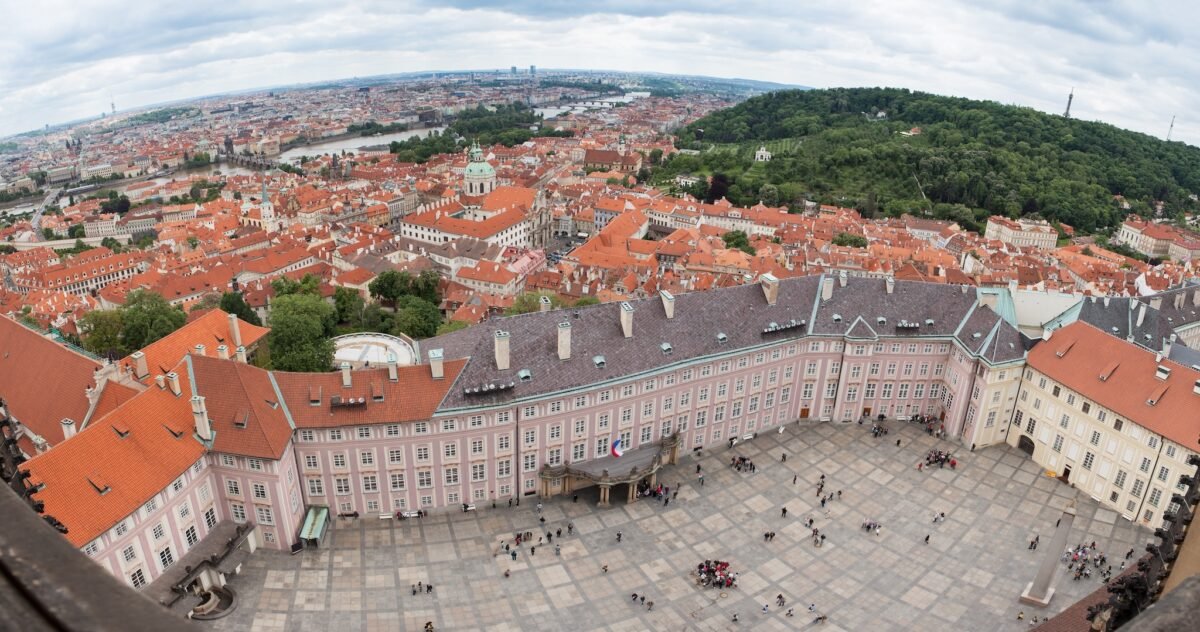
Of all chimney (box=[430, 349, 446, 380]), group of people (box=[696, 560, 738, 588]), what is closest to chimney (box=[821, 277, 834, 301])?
group of people (box=[696, 560, 738, 588])

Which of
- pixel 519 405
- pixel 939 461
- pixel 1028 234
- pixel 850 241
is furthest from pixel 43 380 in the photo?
pixel 1028 234

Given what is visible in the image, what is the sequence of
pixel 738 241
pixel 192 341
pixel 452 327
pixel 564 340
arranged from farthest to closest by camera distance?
pixel 738 241 → pixel 452 327 → pixel 192 341 → pixel 564 340

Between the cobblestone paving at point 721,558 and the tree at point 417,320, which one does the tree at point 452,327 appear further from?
the cobblestone paving at point 721,558

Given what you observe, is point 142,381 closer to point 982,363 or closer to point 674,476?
point 674,476

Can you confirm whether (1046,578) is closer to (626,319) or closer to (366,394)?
(626,319)

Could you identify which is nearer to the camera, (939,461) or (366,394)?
(366,394)

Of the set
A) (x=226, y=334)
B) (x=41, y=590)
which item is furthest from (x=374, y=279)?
(x=41, y=590)
